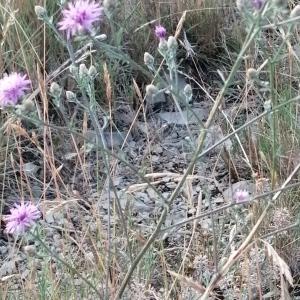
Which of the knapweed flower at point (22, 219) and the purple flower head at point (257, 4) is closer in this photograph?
the purple flower head at point (257, 4)

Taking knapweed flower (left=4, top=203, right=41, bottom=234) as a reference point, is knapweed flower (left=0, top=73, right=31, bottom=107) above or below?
above

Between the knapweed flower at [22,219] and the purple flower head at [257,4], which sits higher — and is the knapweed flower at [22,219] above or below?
below

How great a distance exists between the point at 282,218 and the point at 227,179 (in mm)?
730

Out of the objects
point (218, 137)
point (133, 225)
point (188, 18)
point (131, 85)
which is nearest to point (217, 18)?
point (188, 18)

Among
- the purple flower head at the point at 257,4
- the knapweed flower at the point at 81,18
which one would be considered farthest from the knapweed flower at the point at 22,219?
the purple flower head at the point at 257,4

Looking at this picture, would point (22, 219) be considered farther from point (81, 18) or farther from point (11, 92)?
point (81, 18)

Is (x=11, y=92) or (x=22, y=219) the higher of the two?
(x=11, y=92)

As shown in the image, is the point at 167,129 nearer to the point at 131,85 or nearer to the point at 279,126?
the point at 131,85

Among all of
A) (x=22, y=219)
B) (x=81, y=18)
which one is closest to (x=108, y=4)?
(x=81, y=18)

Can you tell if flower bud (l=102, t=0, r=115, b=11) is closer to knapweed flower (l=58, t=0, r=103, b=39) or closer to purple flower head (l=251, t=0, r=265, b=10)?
knapweed flower (l=58, t=0, r=103, b=39)

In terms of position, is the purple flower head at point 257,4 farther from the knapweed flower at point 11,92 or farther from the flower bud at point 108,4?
the knapweed flower at point 11,92

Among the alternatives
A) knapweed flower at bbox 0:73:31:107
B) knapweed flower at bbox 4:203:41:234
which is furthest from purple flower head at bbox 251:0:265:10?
knapweed flower at bbox 4:203:41:234

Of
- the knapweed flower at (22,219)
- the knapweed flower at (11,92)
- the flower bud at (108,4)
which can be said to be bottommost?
the knapweed flower at (22,219)

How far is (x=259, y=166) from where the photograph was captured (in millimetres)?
2248
